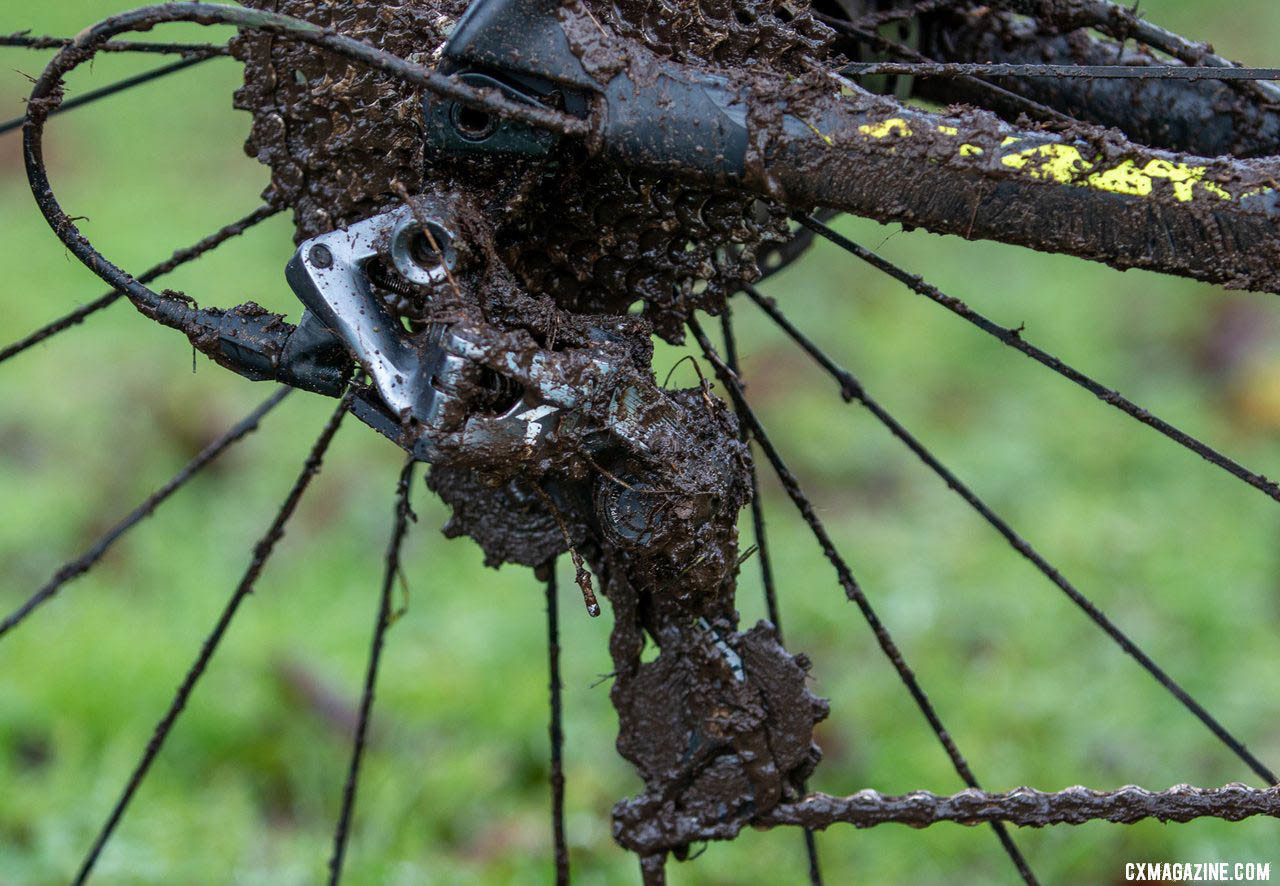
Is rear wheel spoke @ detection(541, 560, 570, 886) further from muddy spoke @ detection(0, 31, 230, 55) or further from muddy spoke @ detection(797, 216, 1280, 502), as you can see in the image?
muddy spoke @ detection(0, 31, 230, 55)

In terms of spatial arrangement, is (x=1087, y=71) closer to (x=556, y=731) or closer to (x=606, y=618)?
(x=556, y=731)

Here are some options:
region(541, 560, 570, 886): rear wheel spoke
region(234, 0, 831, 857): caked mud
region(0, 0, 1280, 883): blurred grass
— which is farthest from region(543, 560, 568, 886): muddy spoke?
region(0, 0, 1280, 883): blurred grass

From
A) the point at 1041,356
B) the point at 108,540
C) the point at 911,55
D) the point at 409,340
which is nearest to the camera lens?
the point at 409,340

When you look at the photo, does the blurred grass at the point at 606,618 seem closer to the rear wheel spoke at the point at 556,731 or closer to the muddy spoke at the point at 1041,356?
the rear wheel spoke at the point at 556,731

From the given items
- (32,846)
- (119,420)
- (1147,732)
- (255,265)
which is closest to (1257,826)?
(1147,732)

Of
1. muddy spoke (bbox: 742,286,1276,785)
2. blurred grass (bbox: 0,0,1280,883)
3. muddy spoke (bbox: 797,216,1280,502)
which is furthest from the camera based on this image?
blurred grass (bbox: 0,0,1280,883)

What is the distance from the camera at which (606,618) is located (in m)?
2.48

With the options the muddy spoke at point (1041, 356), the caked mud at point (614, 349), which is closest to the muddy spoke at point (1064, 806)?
the caked mud at point (614, 349)

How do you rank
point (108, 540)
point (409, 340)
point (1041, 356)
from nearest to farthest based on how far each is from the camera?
point (409, 340)
point (1041, 356)
point (108, 540)

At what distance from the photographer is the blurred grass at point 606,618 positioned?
1.95 m

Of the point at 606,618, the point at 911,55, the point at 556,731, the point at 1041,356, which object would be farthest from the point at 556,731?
the point at 606,618

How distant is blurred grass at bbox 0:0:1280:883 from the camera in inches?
76.7

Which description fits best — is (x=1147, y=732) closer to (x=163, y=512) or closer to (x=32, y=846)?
(x=32, y=846)

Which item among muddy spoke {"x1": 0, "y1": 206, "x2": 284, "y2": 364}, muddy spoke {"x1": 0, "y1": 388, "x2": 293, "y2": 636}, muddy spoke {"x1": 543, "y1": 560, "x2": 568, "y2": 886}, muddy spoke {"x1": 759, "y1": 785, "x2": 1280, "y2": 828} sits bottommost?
muddy spoke {"x1": 759, "y1": 785, "x2": 1280, "y2": 828}
